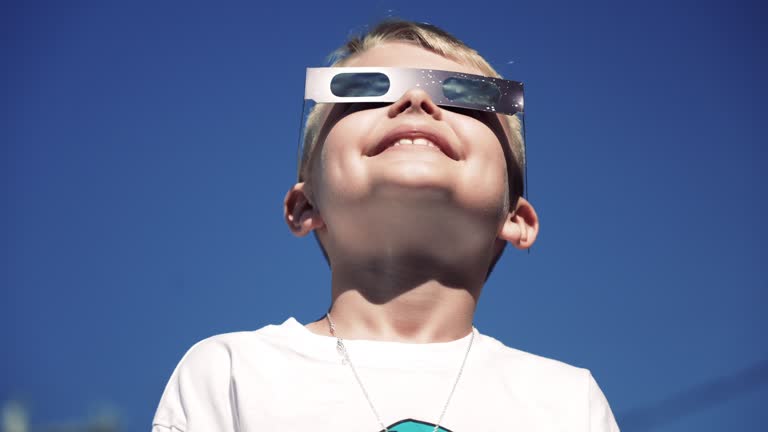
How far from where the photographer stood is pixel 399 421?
2.09 m

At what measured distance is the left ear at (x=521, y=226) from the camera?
2674 millimetres

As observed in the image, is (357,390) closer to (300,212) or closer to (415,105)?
(300,212)

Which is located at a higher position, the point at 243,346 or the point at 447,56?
the point at 447,56

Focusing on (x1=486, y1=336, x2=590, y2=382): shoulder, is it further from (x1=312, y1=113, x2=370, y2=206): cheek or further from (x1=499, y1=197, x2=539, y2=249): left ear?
(x1=312, y1=113, x2=370, y2=206): cheek

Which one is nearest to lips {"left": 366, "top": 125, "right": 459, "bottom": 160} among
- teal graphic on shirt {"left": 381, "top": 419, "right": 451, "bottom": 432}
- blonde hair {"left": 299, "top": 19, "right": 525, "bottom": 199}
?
blonde hair {"left": 299, "top": 19, "right": 525, "bottom": 199}

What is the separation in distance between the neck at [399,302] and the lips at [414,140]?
1.07 feet

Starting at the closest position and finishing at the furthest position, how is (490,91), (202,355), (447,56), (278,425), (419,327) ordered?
(278,425) < (202,355) < (419,327) < (490,91) < (447,56)

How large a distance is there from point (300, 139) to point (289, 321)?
73 cm

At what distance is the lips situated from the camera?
2.38 meters

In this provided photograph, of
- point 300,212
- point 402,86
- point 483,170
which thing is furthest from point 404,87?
point 300,212

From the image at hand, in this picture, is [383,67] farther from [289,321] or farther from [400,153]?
[289,321]

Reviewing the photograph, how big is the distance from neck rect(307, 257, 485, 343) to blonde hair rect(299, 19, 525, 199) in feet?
1.54

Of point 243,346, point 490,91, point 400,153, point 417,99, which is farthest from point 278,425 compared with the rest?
point 490,91

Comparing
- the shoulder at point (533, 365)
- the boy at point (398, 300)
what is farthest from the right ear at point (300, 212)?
the shoulder at point (533, 365)
